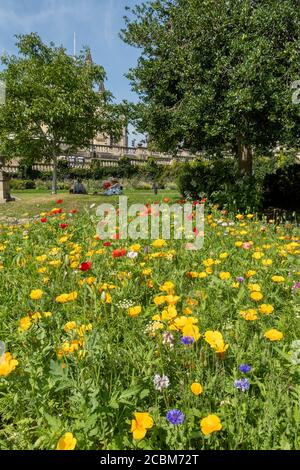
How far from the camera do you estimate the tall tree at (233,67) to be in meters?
7.39

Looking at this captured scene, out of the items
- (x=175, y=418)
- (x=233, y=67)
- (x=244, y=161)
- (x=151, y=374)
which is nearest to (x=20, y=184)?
(x=244, y=161)

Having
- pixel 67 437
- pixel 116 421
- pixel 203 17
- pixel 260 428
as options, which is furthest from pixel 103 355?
pixel 203 17

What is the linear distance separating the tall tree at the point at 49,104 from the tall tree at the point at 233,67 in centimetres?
921

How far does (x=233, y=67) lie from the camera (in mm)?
7574

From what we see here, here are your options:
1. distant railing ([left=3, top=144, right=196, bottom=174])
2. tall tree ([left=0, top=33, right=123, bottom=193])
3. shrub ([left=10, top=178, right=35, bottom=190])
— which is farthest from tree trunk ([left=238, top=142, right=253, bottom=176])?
distant railing ([left=3, top=144, right=196, bottom=174])

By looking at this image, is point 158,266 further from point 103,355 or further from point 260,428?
point 260,428

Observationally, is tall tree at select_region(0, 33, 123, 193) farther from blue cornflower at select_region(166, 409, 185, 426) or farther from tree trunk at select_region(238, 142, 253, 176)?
blue cornflower at select_region(166, 409, 185, 426)

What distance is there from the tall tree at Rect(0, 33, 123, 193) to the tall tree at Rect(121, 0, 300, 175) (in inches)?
362

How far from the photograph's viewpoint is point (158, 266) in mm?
3377

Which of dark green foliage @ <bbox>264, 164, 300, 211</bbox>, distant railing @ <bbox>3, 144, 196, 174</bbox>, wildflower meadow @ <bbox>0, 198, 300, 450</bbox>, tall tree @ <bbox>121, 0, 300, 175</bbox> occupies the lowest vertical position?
wildflower meadow @ <bbox>0, 198, 300, 450</bbox>

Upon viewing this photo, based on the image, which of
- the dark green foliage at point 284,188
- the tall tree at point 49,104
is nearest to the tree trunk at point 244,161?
the dark green foliage at point 284,188

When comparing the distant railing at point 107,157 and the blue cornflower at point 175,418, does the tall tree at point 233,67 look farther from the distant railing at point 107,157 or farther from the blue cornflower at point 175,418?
the distant railing at point 107,157

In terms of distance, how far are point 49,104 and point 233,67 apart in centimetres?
1297

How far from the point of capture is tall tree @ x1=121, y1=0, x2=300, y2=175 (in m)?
7.39
